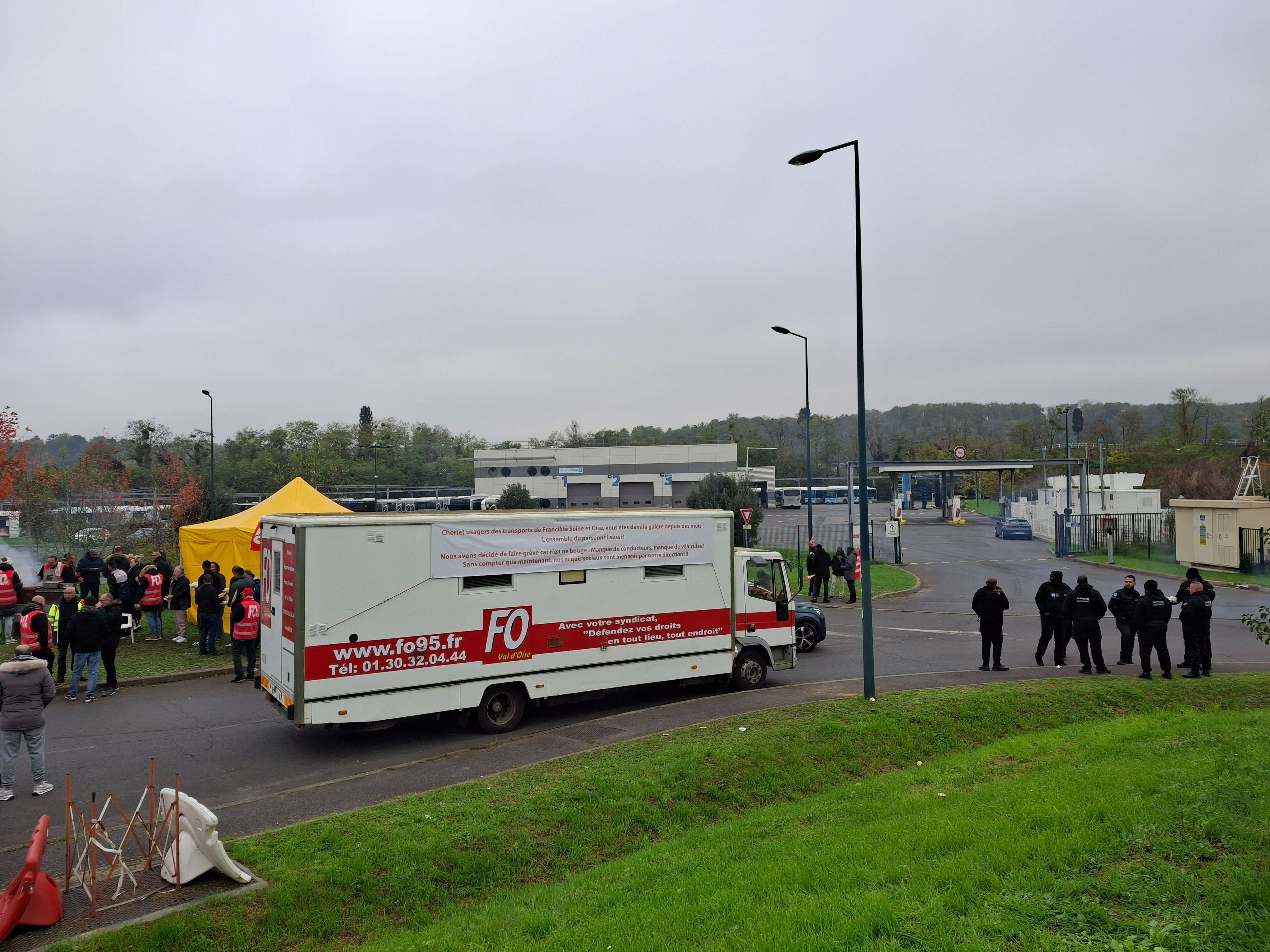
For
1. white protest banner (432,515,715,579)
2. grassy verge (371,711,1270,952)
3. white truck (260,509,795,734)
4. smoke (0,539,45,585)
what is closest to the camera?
grassy verge (371,711,1270,952)

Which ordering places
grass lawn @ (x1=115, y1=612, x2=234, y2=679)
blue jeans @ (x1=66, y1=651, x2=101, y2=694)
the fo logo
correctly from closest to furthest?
the fo logo < blue jeans @ (x1=66, y1=651, x2=101, y2=694) < grass lawn @ (x1=115, y1=612, x2=234, y2=679)

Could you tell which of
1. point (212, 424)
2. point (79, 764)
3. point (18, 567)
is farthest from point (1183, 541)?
point (18, 567)

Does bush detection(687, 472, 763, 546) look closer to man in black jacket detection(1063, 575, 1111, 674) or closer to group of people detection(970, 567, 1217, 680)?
group of people detection(970, 567, 1217, 680)

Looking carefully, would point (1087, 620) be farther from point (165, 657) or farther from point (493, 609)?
point (165, 657)

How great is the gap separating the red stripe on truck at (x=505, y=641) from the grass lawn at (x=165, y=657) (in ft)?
24.3

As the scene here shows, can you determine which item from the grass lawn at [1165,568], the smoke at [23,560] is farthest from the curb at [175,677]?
the grass lawn at [1165,568]

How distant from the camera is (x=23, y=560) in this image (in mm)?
31688

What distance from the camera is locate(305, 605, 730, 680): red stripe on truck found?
10203 millimetres

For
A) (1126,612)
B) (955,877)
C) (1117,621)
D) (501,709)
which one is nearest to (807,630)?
(1117,621)

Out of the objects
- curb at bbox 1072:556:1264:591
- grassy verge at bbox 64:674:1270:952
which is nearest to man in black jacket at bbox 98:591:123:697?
grassy verge at bbox 64:674:1270:952

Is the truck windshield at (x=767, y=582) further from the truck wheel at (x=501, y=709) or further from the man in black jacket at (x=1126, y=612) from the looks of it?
the man in black jacket at (x=1126, y=612)

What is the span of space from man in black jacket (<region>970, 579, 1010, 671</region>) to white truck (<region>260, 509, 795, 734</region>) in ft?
13.6

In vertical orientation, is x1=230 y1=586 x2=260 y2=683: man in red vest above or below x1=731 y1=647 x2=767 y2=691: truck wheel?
above

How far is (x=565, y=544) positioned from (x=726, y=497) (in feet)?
86.7
